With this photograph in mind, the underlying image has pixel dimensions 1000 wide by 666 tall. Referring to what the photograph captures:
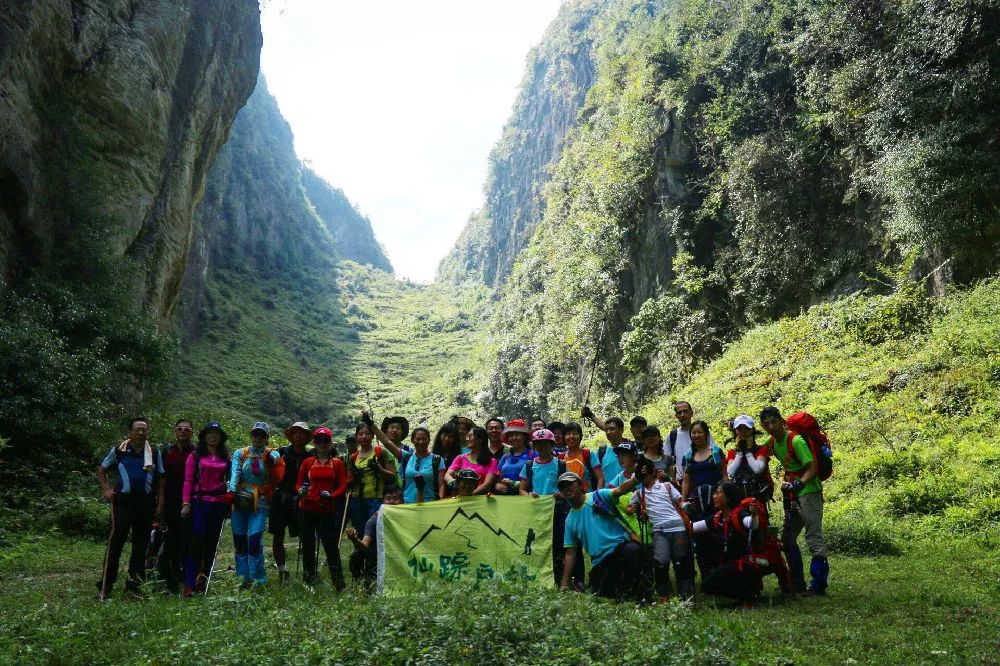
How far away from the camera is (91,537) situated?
37.9 ft

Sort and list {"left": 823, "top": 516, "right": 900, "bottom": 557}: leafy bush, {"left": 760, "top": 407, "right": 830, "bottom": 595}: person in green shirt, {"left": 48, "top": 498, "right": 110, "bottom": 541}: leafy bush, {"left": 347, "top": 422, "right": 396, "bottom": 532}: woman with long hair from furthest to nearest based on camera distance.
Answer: {"left": 48, "top": 498, "right": 110, "bottom": 541}: leafy bush
{"left": 823, "top": 516, "right": 900, "bottom": 557}: leafy bush
{"left": 347, "top": 422, "right": 396, "bottom": 532}: woman with long hair
{"left": 760, "top": 407, "right": 830, "bottom": 595}: person in green shirt

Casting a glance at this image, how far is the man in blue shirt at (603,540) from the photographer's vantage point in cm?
675

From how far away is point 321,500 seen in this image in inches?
303

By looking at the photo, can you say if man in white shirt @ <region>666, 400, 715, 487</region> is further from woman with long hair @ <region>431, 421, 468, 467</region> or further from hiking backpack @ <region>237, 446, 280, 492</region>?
hiking backpack @ <region>237, 446, 280, 492</region>

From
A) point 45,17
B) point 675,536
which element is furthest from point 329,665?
point 45,17

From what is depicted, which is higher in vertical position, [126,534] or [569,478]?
[569,478]

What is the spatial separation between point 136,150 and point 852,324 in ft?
66.1

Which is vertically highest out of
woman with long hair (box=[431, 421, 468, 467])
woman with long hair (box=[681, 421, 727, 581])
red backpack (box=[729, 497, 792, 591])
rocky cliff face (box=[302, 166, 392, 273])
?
rocky cliff face (box=[302, 166, 392, 273])

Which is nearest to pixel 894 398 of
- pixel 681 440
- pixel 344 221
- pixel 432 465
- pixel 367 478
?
pixel 681 440

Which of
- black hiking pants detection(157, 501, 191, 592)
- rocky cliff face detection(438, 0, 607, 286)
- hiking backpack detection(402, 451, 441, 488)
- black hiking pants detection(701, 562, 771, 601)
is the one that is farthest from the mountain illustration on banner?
rocky cliff face detection(438, 0, 607, 286)

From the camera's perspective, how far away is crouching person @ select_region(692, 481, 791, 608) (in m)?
6.77

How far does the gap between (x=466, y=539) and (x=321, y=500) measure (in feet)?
5.26

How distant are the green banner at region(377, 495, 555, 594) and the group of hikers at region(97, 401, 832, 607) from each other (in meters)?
0.25

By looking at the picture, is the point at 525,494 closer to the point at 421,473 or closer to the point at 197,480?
the point at 421,473
